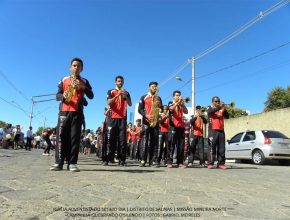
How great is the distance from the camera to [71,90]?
718 cm

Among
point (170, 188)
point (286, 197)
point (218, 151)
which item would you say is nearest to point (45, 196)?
point (170, 188)

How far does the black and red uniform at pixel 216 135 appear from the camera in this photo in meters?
10.9

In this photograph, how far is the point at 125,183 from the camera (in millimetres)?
5250

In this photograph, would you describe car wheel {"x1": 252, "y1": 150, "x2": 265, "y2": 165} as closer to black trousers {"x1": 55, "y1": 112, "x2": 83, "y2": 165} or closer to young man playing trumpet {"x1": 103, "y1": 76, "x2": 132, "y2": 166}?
young man playing trumpet {"x1": 103, "y1": 76, "x2": 132, "y2": 166}

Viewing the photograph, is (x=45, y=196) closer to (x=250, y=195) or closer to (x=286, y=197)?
(x=250, y=195)

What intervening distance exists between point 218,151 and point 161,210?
7635 mm

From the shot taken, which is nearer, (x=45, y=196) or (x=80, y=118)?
(x=45, y=196)

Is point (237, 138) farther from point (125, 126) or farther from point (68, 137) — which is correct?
point (68, 137)

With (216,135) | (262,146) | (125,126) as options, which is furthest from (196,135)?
(262,146)

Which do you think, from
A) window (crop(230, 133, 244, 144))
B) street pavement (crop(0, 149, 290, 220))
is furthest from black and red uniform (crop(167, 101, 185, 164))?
window (crop(230, 133, 244, 144))

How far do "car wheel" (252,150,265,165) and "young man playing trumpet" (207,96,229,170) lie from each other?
283 inches

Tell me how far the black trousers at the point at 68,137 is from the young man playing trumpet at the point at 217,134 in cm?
488

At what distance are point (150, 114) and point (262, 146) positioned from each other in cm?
917

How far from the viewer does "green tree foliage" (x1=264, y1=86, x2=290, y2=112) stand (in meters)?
55.7
